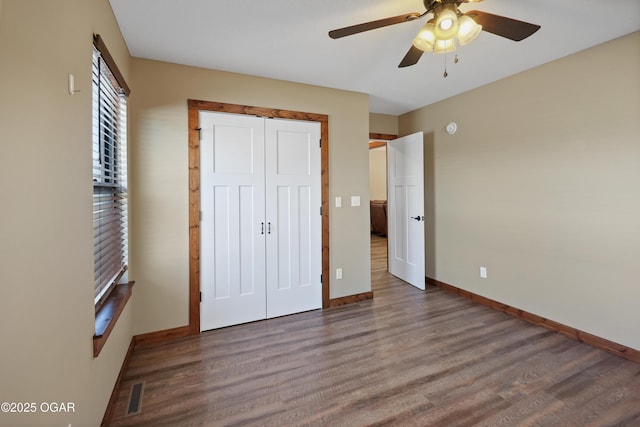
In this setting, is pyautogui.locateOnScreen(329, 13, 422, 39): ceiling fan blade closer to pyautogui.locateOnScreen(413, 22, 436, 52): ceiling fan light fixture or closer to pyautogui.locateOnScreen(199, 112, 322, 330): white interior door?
pyautogui.locateOnScreen(413, 22, 436, 52): ceiling fan light fixture

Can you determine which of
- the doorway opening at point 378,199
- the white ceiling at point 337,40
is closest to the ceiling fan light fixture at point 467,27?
the white ceiling at point 337,40

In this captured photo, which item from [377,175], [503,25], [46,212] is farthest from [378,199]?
[46,212]

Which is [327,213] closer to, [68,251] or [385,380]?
[385,380]

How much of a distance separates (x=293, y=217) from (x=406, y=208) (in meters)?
1.81

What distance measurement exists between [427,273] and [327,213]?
1902mm

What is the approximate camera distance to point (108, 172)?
1974 mm

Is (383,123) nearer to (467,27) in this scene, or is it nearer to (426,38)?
(426,38)

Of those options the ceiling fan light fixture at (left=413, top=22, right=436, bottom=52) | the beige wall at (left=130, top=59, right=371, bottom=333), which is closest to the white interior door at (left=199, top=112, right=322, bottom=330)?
the beige wall at (left=130, top=59, right=371, bottom=333)

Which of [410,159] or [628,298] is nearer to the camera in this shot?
[628,298]

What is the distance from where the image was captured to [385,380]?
79.0 inches

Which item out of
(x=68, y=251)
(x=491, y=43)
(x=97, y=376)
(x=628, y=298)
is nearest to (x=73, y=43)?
(x=68, y=251)

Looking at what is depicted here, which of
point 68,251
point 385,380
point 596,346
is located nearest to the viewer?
point 68,251

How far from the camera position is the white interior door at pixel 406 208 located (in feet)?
12.6

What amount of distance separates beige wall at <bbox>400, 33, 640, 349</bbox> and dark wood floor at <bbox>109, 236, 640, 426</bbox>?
0.41 m
